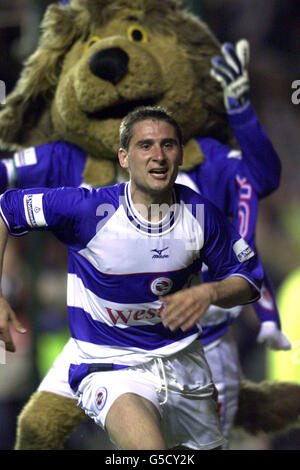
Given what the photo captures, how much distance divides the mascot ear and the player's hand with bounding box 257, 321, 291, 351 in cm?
113

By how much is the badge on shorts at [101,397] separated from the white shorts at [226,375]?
0.73 meters

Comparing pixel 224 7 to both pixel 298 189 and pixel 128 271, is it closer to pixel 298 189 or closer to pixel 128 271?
pixel 298 189

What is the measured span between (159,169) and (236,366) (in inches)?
40.5

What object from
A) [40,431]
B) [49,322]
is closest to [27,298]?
[49,322]

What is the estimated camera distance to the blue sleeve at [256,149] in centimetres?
264

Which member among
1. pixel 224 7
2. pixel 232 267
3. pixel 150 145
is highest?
pixel 224 7

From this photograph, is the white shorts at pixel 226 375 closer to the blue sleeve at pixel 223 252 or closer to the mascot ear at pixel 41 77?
the blue sleeve at pixel 223 252

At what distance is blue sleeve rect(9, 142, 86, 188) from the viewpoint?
273 centimetres

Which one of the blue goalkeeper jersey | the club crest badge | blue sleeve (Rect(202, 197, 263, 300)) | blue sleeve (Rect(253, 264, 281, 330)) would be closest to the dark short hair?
the blue goalkeeper jersey

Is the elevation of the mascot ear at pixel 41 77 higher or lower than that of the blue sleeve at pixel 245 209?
higher

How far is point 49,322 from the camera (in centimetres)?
358

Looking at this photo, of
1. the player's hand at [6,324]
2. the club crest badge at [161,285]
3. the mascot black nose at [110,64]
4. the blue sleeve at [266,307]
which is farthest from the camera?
the blue sleeve at [266,307]

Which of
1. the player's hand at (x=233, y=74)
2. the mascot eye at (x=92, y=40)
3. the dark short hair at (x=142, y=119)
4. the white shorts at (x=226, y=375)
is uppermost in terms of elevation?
the mascot eye at (x=92, y=40)

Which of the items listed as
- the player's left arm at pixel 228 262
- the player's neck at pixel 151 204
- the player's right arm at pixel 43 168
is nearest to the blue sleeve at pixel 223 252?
the player's left arm at pixel 228 262
